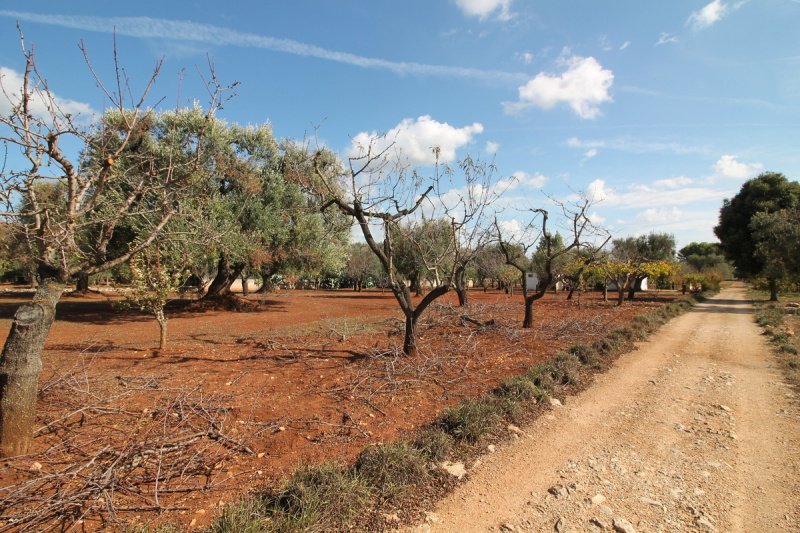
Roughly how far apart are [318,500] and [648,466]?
11.2 ft

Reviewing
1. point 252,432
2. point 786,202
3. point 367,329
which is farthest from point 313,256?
point 786,202

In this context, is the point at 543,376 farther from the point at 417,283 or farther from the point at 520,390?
the point at 417,283

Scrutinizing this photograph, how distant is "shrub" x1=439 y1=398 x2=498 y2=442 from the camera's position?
4648 mm

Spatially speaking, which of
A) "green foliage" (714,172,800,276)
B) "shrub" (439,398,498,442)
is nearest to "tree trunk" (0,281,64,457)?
"shrub" (439,398,498,442)

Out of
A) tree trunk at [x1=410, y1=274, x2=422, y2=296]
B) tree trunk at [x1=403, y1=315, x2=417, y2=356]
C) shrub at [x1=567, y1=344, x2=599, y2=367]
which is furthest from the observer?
tree trunk at [x1=410, y1=274, x2=422, y2=296]

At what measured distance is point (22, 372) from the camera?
3.87 meters

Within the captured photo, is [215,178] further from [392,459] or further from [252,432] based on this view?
[392,459]

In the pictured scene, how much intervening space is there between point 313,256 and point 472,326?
9064 mm

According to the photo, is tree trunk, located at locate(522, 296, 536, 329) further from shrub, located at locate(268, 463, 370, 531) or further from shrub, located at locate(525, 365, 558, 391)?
shrub, located at locate(268, 463, 370, 531)

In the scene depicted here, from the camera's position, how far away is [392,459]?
3.79m

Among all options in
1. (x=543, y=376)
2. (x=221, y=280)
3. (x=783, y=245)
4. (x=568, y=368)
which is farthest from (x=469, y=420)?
(x=783, y=245)

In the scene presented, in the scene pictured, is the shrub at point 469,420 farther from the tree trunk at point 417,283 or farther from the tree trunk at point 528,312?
the tree trunk at point 417,283

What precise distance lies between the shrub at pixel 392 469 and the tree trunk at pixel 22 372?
328cm

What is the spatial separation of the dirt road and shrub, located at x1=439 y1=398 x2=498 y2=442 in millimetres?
324
